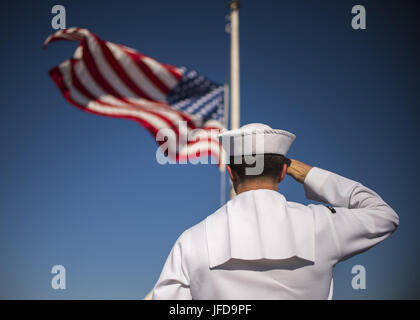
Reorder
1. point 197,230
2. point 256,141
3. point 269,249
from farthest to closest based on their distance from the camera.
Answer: point 256,141 < point 197,230 < point 269,249

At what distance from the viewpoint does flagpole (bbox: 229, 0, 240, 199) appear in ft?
23.6

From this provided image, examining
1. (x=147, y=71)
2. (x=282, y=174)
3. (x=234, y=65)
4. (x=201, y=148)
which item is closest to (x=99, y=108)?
(x=147, y=71)

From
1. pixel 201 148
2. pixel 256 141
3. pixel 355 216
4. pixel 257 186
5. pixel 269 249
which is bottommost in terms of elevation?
pixel 269 249

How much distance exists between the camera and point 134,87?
8.27m

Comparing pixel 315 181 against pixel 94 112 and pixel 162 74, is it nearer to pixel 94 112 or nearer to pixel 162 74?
pixel 94 112

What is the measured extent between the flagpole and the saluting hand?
16.0ft

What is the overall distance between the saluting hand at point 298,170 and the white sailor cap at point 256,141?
123mm

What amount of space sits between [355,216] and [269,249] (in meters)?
0.49

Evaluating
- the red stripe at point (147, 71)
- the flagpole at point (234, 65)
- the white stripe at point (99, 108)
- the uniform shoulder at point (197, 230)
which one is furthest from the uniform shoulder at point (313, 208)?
the red stripe at point (147, 71)

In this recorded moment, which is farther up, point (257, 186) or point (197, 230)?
point (257, 186)

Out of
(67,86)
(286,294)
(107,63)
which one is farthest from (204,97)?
(286,294)

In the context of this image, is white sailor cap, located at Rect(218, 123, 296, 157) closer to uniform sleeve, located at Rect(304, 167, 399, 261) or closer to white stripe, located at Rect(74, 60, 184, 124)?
uniform sleeve, located at Rect(304, 167, 399, 261)

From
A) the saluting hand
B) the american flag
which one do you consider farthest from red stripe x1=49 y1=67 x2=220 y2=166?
the saluting hand

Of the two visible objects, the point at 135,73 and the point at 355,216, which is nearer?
the point at 355,216
